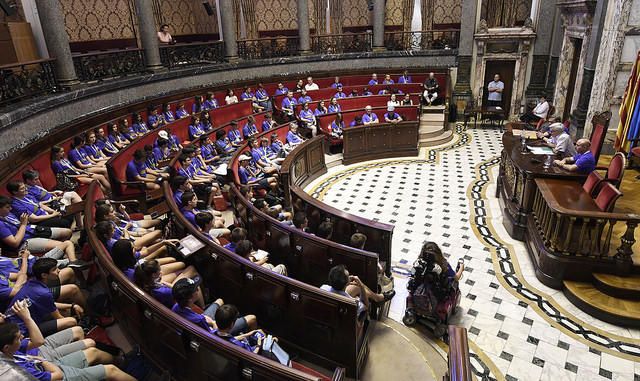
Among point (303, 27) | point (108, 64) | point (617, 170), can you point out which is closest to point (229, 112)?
point (108, 64)

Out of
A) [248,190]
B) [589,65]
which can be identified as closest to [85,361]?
[248,190]

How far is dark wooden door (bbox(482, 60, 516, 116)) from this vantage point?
43.4 feet

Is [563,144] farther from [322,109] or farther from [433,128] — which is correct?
[322,109]

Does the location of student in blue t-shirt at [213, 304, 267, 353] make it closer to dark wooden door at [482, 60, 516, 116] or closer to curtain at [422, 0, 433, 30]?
dark wooden door at [482, 60, 516, 116]

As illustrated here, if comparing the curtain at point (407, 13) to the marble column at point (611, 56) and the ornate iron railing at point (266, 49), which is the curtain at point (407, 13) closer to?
the ornate iron railing at point (266, 49)

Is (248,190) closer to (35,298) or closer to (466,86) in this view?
(35,298)

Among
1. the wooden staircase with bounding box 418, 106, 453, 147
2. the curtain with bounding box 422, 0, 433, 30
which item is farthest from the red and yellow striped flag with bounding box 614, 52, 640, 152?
the curtain with bounding box 422, 0, 433, 30

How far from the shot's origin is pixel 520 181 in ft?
21.2

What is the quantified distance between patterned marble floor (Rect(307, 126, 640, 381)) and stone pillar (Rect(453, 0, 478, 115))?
11.7 ft

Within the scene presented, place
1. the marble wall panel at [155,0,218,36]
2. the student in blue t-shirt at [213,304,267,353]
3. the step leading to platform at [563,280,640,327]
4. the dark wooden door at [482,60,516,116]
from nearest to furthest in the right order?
the student in blue t-shirt at [213,304,267,353] < the step leading to platform at [563,280,640,327] < the dark wooden door at [482,60,516,116] < the marble wall panel at [155,0,218,36]

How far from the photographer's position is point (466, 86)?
44.4ft

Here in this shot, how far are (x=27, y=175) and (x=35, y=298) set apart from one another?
8.27 feet

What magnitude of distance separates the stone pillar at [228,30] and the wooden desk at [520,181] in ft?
27.5

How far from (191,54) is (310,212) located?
823 cm
